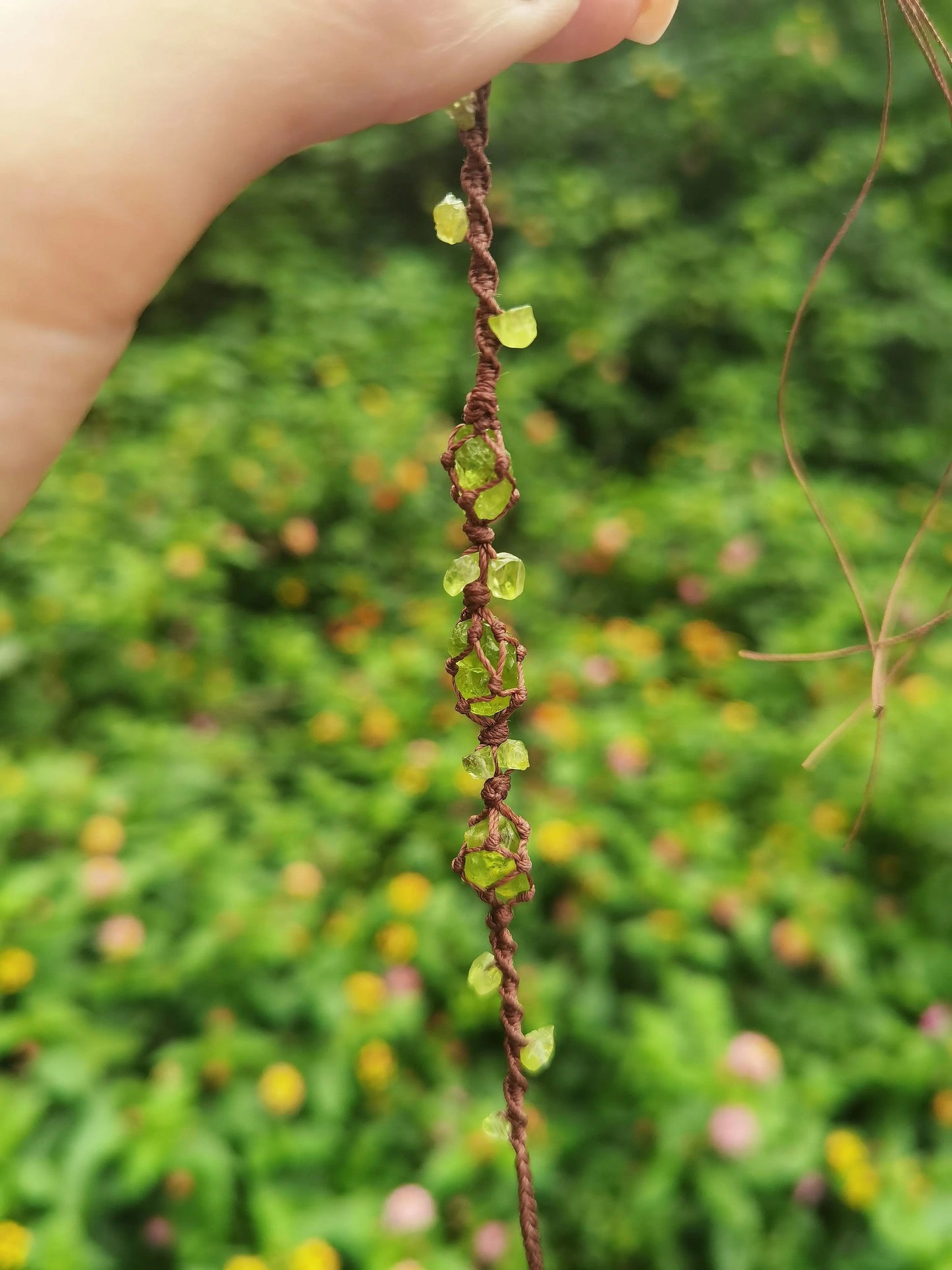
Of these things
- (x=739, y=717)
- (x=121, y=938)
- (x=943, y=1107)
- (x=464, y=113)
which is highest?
(x=464, y=113)

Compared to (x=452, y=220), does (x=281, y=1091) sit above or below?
below

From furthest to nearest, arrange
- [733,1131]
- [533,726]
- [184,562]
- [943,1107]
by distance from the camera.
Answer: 1. [184,562]
2. [533,726]
3. [943,1107]
4. [733,1131]

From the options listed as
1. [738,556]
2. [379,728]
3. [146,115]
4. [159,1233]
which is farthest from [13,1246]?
[738,556]

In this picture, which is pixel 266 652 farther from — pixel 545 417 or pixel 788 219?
pixel 788 219

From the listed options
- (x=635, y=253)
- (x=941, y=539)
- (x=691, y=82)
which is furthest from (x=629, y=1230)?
(x=691, y=82)

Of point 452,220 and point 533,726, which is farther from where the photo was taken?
point 533,726

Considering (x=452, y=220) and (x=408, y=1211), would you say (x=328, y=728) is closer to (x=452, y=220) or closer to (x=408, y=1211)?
(x=408, y=1211)

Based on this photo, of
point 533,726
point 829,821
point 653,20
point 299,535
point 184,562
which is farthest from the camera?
point 299,535

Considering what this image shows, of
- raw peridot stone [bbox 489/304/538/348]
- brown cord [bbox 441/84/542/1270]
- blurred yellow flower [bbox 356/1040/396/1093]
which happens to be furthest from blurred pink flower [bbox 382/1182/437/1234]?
raw peridot stone [bbox 489/304/538/348]
